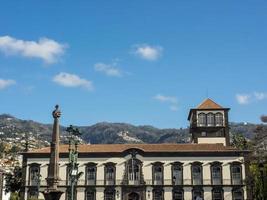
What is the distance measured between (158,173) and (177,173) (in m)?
2.50

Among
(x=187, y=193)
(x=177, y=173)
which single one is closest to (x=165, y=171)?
(x=177, y=173)

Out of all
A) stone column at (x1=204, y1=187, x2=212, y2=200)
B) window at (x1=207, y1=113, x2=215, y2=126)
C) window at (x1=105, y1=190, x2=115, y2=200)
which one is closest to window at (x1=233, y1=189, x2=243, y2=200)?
stone column at (x1=204, y1=187, x2=212, y2=200)

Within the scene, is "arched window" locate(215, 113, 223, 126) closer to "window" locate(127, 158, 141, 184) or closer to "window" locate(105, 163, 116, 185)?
"window" locate(127, 158, 141, 184)

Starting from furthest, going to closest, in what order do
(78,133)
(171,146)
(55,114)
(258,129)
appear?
1. (171,146)
2. (258,129)
3. (78,133)
4. (55,114)

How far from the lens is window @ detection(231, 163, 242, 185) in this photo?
57.4 meters

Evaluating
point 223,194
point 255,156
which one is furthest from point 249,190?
point 255,156

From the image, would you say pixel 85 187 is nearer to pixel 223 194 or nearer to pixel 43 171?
pixel 43 171

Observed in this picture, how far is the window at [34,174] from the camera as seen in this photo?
58.9 m

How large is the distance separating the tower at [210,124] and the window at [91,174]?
55.9 ft

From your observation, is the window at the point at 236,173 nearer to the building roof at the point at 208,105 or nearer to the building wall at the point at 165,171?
the building wall at the point at 165,171

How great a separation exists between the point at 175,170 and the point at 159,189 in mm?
3299

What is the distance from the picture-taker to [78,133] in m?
29.6

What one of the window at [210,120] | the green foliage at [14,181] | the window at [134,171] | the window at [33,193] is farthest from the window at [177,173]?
the green foliage at [14,181]

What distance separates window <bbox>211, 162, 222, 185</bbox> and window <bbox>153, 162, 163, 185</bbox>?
6.68 m
